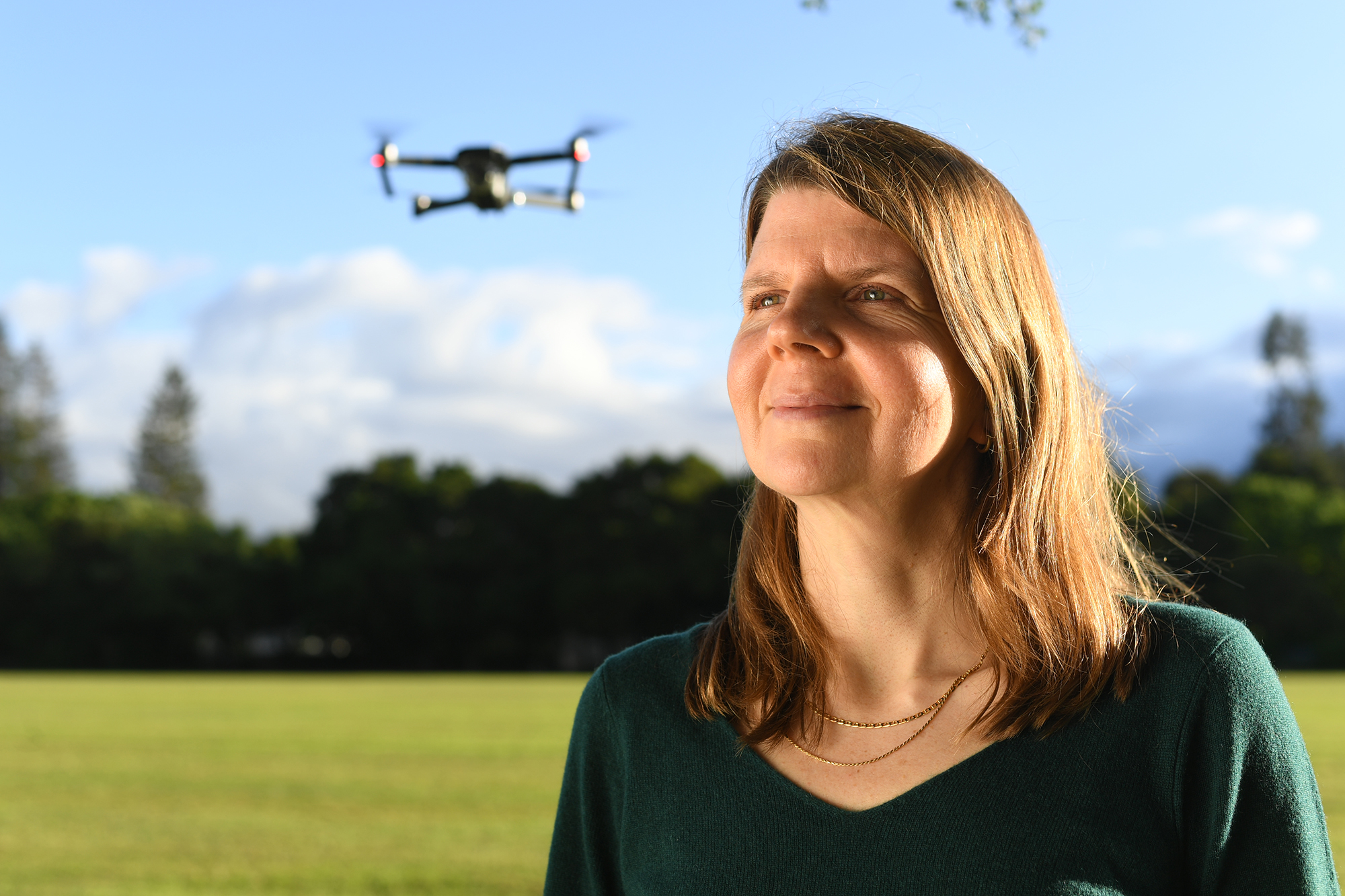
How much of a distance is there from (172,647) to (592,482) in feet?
89.8

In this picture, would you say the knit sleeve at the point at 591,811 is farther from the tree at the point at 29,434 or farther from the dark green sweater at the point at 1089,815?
the tree at the point at 29,434

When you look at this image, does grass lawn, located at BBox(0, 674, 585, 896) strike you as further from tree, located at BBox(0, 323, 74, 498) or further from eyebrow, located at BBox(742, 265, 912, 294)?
tree, located at BBox(0, 323, 74, 498)

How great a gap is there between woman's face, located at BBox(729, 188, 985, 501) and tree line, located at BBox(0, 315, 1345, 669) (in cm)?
6123

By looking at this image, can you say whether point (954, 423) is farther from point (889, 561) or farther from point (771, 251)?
point (771, 251)

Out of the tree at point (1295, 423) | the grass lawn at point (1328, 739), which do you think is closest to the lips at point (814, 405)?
the grass lawn at point (1328, 739)

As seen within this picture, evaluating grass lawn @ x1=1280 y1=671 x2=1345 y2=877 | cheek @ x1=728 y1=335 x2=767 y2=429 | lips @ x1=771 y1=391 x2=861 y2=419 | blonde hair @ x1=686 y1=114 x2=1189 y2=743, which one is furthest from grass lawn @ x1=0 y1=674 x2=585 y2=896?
lips @ x1=771 y1=391 x2=861 y2=419

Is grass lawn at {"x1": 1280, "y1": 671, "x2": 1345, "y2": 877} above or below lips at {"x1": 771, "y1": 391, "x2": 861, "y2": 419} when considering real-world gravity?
below

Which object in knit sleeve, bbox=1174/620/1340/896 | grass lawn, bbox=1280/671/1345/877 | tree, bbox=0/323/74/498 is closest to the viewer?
knit sleeve, bbox=1174/620/1340/896

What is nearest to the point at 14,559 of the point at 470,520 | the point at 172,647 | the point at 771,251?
the point at 172,647

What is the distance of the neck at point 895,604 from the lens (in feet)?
7.44

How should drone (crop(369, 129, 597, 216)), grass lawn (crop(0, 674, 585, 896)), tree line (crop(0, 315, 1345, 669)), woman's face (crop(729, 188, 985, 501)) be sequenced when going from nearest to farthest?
woman's face (crop(729, 188, 985, 501)) < grass lawn (crop(0, 674, 585, 896)) < drone (crop(369, 129, 597, 216)) < tree line (crop(0, 315, 1345, 669))

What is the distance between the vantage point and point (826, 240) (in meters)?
2.17

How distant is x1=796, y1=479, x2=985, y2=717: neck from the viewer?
2268 millimetres

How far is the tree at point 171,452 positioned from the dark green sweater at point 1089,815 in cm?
Answer: 10634
